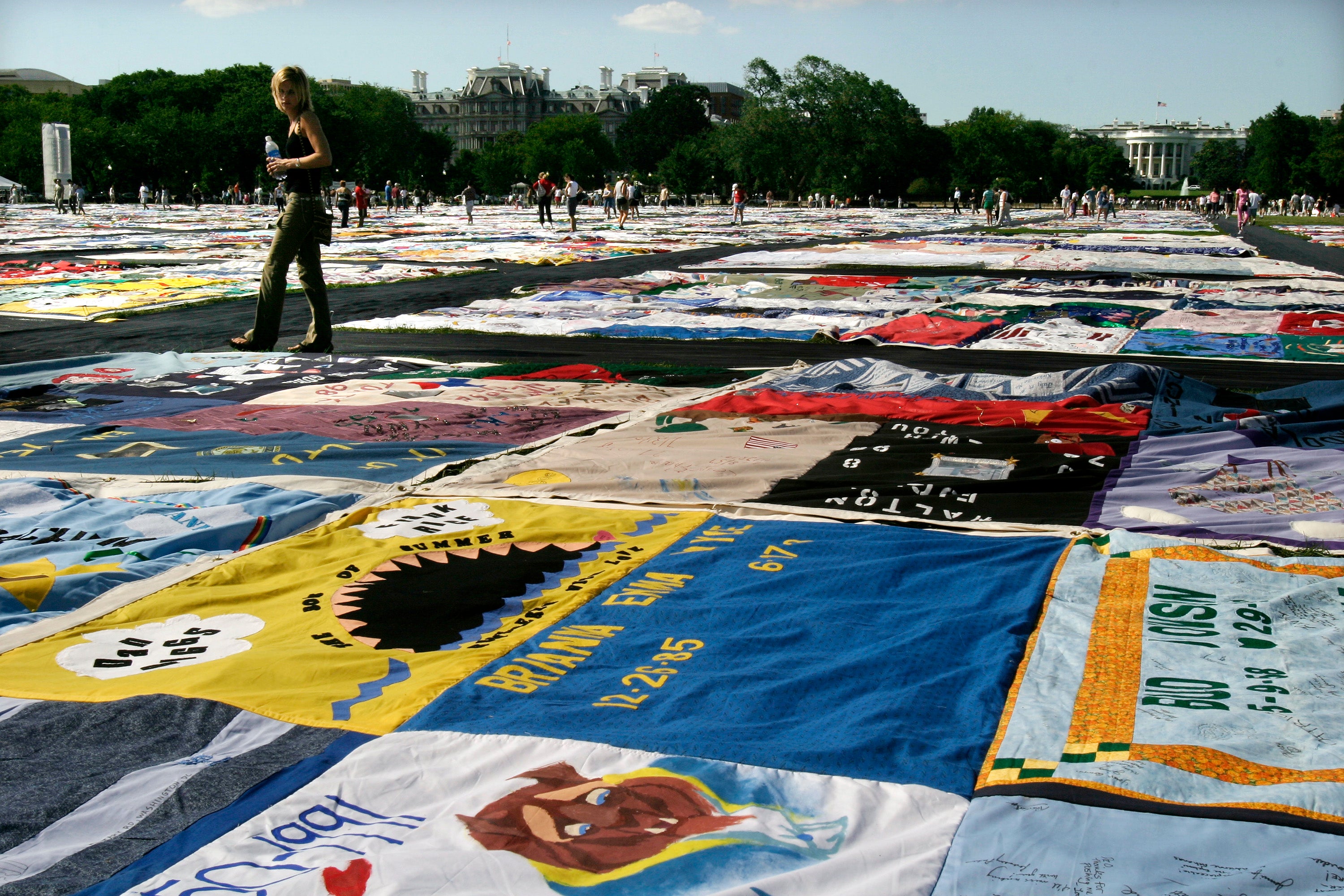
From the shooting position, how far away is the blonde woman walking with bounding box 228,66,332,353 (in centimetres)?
748

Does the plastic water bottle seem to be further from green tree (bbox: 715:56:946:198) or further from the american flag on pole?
green tree (bbox: 715:56:946:198)

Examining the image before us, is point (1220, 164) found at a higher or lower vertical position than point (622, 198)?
higher

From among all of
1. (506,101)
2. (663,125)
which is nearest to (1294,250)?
(663,125)

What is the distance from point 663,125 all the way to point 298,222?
8847cm

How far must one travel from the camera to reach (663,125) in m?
92.7

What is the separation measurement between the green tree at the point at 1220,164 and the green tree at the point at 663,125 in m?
50.8

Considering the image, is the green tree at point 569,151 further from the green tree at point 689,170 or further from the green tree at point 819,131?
the green tree at point 819,131

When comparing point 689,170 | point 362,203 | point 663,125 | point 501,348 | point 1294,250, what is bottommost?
point 501,348

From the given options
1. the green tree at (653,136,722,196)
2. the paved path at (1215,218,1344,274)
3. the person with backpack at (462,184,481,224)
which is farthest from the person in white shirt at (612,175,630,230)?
the green tree at (653,136,722,196)

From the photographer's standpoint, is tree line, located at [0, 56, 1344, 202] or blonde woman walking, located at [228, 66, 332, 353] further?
tree line, located at [0, 56, 1344, 202]

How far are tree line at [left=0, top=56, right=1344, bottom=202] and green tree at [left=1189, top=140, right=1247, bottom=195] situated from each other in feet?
49.2

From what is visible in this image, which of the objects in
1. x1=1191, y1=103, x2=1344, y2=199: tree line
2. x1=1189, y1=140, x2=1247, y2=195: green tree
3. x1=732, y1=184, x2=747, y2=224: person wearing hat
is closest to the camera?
x1=732, y1=184, x2=747, y2=224: person wearing hat

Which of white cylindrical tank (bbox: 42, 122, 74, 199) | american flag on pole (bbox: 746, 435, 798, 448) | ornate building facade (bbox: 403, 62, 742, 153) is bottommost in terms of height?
american flag on pole (bbox: 746, 435, 798, 448)

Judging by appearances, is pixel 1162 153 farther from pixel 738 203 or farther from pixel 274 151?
pixel 274 151
